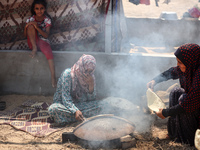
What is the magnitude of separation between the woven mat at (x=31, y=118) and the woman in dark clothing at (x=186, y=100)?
6.77 ft

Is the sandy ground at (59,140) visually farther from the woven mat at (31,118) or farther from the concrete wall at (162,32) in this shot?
the concrete wall at (162,32)

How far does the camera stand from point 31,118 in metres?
4.89

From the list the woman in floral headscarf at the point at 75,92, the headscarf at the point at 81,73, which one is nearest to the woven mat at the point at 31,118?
the woman in floral headscarf at the point at 75,92

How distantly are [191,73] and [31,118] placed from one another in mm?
3160

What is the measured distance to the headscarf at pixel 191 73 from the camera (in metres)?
3.19

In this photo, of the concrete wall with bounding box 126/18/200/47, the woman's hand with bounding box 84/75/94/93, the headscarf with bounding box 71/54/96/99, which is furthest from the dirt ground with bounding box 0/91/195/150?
the concrete wall with bounding box 126/18/200/47

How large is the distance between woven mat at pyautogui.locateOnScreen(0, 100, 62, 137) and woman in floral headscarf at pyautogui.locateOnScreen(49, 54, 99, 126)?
0.28m

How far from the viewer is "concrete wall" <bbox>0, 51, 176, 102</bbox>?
5.62 meters

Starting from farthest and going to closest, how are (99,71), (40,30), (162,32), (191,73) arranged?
(162,32)
(99,71)
(40,30)
(191,73)

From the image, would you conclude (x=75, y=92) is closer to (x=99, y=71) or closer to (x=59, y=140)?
(x=59, y=140)

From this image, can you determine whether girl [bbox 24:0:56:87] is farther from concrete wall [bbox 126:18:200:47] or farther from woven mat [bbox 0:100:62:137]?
concrete wall [bbox 126:18:200:47]

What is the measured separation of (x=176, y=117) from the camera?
3600 mm

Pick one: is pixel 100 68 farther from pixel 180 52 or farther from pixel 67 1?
pixel 180 52

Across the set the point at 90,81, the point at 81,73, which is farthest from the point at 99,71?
the point at 81,73
